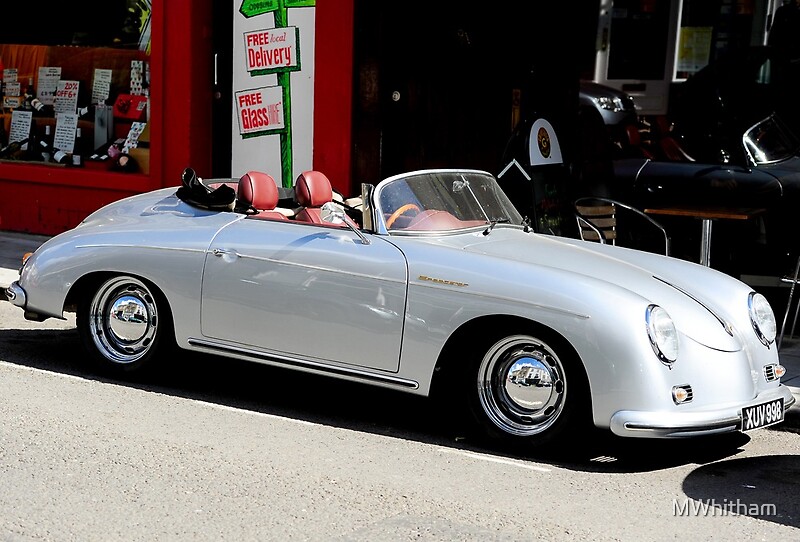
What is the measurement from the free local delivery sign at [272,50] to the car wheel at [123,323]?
4.77m

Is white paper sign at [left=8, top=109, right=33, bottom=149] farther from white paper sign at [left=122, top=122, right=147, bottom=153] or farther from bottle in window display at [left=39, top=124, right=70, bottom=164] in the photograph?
white paper sign at [left=122, top=122, right=147, bottom=153]

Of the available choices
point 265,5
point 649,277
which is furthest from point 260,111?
point 649,277

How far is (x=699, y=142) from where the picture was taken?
32.5ft

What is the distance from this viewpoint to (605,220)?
9.45 m

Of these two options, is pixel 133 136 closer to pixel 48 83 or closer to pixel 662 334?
pixel 48 83

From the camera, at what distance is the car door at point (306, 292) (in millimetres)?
5824

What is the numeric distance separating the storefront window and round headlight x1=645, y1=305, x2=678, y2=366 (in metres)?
7.57

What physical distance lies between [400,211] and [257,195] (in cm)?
104

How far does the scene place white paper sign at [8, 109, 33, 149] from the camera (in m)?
12.3

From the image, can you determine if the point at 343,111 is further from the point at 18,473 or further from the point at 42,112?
the point at 18,473

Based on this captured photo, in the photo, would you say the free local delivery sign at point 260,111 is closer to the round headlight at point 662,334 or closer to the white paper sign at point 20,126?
the white paper sign at point 20,126

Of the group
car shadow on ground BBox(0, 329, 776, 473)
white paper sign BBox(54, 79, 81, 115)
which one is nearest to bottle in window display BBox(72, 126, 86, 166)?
white paper sign BBox(54, 79, 81, 115)

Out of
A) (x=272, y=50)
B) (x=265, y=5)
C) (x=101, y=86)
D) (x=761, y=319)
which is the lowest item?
(x=761, y=319)

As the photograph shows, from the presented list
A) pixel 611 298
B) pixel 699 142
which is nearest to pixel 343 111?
pixel 699 142
